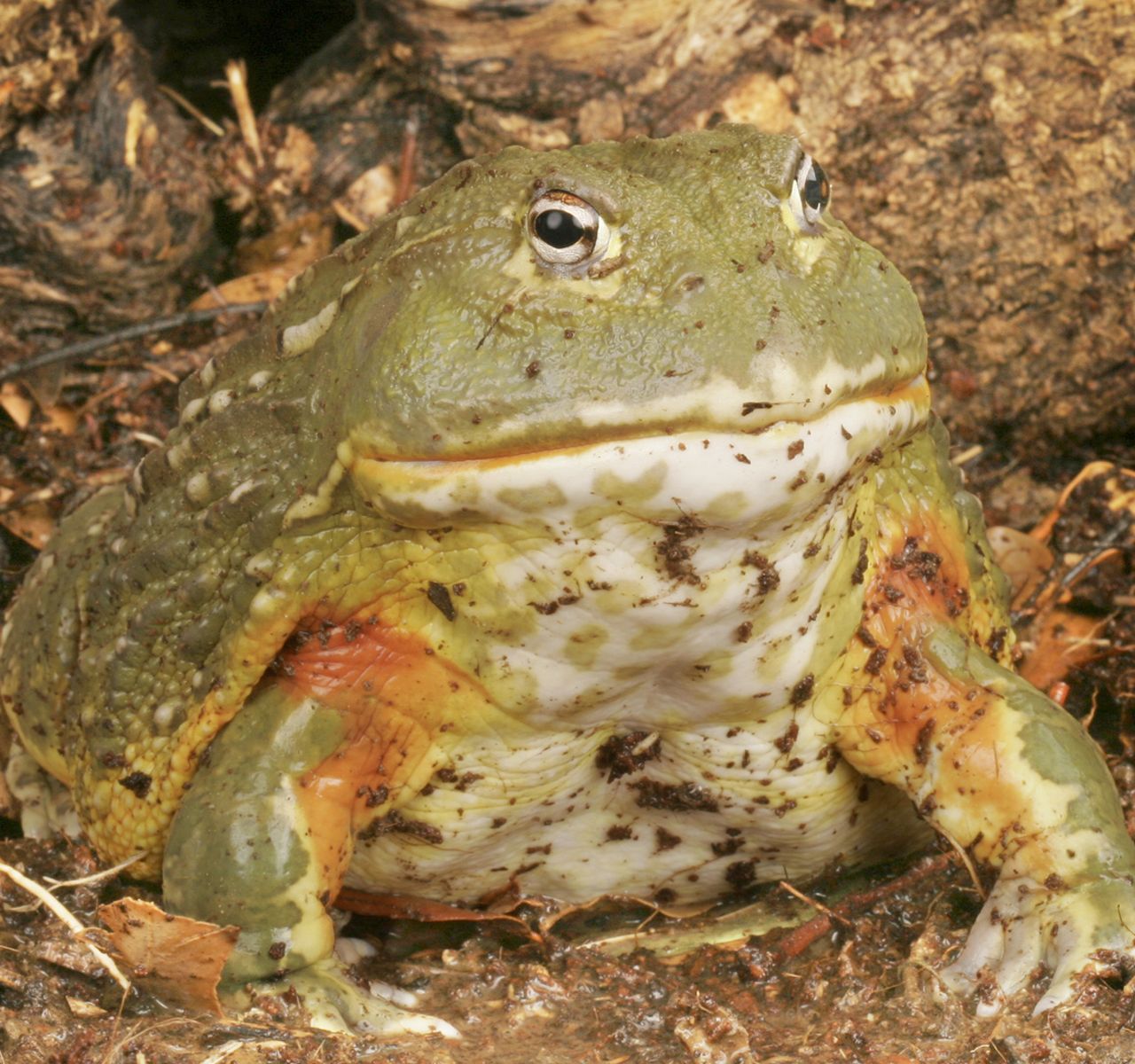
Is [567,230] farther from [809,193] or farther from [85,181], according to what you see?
[85,181]

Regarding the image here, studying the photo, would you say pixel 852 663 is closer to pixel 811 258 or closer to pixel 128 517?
pixel 811 258

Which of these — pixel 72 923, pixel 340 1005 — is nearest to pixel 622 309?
pixel 340 1005

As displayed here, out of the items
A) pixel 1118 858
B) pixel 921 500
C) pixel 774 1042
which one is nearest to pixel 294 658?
pixel 774 1042

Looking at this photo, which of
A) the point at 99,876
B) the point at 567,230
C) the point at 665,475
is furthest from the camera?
the point at 99,876

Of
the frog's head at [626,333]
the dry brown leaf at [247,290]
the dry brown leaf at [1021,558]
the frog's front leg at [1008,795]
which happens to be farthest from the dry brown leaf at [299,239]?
the frog's front leg at [1008,795]

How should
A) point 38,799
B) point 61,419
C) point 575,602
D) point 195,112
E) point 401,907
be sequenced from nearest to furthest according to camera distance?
1. point 575,602
2. point 401,907
3. point 38,799
4. point 61,419
5. point 195,112

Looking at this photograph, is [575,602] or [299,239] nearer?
[575,602]

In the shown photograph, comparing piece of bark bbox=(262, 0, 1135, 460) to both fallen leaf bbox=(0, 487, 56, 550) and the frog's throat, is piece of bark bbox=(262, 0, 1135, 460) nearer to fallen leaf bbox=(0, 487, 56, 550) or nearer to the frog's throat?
fallen leaf bbox=(0, 487, 56, 550)

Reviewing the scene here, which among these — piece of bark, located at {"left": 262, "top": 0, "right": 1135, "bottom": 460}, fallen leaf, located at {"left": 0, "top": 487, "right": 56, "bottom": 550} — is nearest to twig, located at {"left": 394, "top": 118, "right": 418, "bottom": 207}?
piece of bark, located at {"left": 262, "top": 0, "right": 1135, "bottom": 460}
